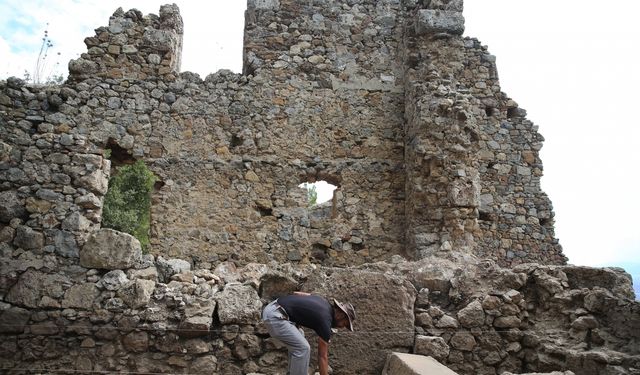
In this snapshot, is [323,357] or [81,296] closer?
[323,357]

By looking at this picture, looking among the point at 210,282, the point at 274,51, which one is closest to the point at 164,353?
the point at 210,282

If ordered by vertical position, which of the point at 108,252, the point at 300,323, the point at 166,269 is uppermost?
the point at 108,252

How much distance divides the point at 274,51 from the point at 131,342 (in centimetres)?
604

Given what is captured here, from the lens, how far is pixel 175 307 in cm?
442

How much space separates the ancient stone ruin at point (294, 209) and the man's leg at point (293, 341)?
2.16ft

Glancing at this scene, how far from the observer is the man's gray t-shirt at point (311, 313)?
12.5 feet

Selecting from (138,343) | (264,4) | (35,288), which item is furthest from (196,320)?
(264,4)

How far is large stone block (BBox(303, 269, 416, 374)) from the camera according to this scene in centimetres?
450

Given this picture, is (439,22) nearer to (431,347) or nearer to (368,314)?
(368,314)

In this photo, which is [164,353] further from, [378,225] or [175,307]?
[378,225]

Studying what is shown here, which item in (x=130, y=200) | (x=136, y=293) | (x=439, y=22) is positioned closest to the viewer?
(x=136, y=293)

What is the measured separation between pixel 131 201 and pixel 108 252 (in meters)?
3.01

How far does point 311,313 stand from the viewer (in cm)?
384

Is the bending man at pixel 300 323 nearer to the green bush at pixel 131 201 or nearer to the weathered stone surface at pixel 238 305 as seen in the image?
the weathered stone surface at pixel 238 305
